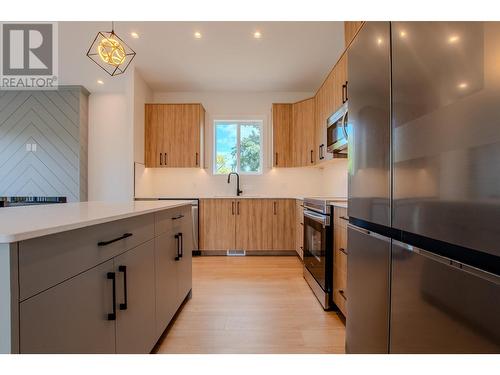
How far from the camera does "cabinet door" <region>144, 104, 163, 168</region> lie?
404 cm

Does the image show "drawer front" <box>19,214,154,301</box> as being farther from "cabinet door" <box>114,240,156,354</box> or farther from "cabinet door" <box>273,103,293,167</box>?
"cabinet door" <box>273,103,293,167</box>

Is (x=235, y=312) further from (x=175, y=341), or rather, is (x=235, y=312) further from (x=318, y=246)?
(x=318, y=246)

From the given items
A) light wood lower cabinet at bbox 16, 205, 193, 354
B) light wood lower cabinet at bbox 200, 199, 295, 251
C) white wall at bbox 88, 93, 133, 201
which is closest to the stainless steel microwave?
light wood lower cabinet at bbox 200, 199, 295, 251

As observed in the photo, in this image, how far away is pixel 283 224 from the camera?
12.7 feet

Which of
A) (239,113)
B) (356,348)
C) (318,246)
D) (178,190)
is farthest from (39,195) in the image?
(356,348)

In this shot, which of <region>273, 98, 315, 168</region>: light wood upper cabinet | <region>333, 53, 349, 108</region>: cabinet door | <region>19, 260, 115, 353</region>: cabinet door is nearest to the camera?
<region>19, 260, 115, 353</region>: cabinet door

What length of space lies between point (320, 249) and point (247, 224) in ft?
5.68

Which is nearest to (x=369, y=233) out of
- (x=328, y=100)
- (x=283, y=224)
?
(x=328, y=100)

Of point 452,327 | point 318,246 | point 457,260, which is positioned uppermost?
point 457,260

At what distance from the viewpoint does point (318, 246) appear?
2.37m

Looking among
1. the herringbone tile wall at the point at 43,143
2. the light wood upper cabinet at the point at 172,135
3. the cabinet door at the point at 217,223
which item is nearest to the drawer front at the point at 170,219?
the cabinet door at the point at 217,223

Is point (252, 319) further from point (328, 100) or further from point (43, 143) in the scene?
point (43, 143)
